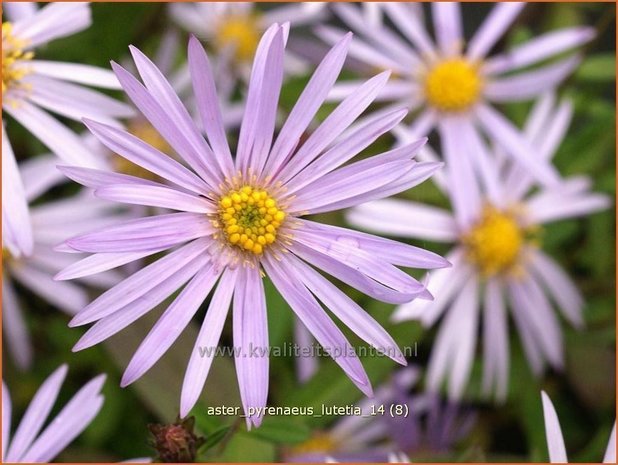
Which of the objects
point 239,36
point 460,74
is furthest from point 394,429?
point 239,36

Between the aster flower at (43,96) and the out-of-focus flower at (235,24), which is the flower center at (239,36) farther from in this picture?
the aster flower at (43,96)

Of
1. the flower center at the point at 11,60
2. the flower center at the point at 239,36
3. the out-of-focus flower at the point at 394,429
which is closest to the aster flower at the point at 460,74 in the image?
the flower center at the point at 239,36

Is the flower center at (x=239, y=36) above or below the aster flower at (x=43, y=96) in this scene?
above

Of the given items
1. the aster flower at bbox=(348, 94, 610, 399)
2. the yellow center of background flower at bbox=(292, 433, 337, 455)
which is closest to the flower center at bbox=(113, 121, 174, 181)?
the aster flower at bbox=(348, 94, 610, 399)

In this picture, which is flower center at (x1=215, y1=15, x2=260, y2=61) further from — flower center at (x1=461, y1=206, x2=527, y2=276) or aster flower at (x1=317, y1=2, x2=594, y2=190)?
flower center at (x1=461, y1=206, x2=527, y2=276)

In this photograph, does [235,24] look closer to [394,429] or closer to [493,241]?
[493,241]

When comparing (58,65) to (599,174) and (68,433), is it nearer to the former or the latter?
(68,433)
